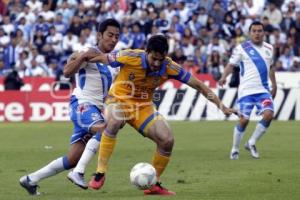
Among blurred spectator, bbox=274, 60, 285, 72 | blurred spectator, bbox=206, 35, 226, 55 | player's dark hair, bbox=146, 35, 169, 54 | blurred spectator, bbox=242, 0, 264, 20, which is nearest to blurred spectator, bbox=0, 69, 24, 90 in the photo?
blurred spectator, bbox=206, 35, 226, 55

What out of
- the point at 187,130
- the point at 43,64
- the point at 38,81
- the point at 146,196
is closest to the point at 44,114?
the point at 38,81

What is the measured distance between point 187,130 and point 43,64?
28.0ft

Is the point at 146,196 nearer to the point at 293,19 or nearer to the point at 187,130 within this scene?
the point at 187,130

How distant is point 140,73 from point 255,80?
610cm

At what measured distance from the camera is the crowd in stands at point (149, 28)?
31141mm

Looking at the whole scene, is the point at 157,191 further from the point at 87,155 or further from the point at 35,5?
the point at 35,5

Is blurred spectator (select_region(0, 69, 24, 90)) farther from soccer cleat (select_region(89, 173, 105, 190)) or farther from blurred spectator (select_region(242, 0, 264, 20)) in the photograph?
soccer cleat (select_region(89, 173, 105, 190))

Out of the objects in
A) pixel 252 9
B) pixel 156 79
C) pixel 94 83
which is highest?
pixel 156 79

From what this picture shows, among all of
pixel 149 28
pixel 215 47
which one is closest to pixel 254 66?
pixel 215 47

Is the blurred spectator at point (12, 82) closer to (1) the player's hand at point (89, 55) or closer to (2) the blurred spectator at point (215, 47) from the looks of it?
(2) the blurred spectator at point (215, 47)

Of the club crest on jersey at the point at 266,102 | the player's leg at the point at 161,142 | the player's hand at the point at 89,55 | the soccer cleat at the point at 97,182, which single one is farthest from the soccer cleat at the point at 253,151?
the player's hand at the point at 89,55

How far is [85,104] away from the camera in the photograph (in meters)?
12.5

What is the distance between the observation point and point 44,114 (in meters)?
28.7

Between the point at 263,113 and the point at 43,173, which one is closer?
the point at 43,173
